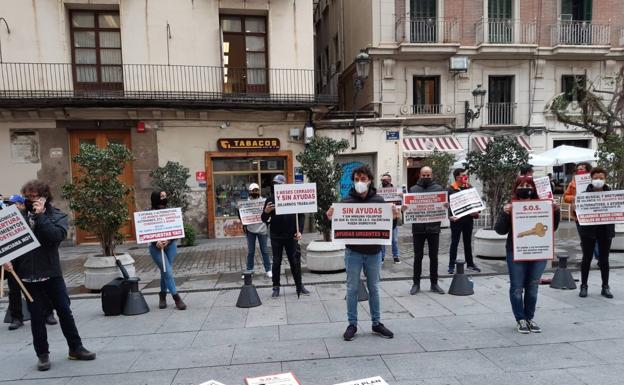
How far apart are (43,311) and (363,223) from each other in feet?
11.9

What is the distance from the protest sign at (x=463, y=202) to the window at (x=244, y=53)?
30.1 feet

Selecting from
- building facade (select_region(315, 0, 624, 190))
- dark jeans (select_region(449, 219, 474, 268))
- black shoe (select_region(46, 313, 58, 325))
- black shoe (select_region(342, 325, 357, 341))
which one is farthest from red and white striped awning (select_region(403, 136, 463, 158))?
black shoe (select_region(46, 313, 58, 325))

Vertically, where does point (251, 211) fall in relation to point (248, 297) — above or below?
above

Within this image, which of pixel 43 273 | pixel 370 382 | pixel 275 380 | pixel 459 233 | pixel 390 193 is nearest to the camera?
pixel 370 382

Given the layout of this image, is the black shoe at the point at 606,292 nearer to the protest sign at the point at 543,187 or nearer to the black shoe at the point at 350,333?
the protest sign at the point at 543,187

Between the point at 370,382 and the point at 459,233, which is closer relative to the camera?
the point at 370,382

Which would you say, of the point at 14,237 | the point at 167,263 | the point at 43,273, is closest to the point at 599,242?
the point at 167,263

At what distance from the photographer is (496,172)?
8.70 meters

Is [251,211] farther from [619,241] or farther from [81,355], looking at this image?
[619,241]

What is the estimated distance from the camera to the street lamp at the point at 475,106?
1702 cm

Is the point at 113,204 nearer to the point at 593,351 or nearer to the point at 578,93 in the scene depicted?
the point at 593,351

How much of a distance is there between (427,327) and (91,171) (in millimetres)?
6210

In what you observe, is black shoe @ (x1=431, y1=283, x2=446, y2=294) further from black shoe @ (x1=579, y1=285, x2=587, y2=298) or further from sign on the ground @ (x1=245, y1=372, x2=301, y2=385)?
sign on the ground @ (x1=245, y1=372, x2=301, y2=385)

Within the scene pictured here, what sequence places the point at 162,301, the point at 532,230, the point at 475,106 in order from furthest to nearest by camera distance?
1. the point at 475,106
2. the point at 162,301
3. the point at 532,230
